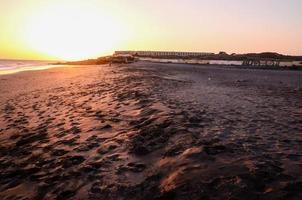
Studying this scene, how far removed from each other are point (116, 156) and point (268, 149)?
312 centimetres

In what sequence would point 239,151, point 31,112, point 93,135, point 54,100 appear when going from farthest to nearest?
point 54,100
point 31,112
point 93,135
point 239,151

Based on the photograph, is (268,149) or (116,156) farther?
(116,156)

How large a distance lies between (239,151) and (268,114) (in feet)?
15.0

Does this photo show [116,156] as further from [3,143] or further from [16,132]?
[16,132]

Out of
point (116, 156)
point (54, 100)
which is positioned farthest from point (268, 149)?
point (54, 100)

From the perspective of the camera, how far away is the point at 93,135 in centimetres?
935

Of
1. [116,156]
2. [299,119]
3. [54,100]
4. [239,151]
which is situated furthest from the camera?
[54,100]

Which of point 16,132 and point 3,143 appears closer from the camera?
point 3,143

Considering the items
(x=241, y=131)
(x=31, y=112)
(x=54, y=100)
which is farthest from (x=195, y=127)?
(x=54, y=100)

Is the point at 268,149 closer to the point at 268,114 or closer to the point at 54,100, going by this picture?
the point at 268,114

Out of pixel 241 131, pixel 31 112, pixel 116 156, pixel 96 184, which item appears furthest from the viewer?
pixel 31 112

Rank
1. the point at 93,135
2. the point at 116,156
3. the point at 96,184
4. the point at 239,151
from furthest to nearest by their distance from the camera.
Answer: the point at 93,135, the point at 116,156, the point at 239,151, the point at 96,184

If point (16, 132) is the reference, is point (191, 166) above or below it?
above

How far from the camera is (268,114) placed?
10852 mm
